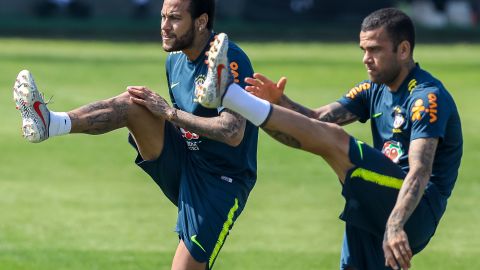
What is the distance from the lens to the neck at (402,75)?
26.7ft

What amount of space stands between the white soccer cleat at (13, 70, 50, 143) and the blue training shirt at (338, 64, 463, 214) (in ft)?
7.85

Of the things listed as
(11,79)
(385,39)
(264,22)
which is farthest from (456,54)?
(385,39)

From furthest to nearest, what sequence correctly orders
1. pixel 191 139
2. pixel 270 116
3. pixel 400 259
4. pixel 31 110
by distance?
pixel 191 139
pixel 31 110
pixel 270 116
pixel 400 259

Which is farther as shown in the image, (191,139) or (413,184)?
(191,139)

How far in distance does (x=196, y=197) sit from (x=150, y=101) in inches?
34.4

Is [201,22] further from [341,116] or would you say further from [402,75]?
[402,75]

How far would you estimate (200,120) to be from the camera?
8383 mm

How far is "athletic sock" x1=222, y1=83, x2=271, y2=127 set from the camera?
24.5 feet

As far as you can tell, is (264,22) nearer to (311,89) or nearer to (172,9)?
(311,89)

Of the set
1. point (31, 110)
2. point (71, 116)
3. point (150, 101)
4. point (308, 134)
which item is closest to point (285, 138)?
point (308, 134)

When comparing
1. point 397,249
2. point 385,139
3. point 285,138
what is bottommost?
point 397,249

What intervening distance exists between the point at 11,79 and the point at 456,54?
544 inches

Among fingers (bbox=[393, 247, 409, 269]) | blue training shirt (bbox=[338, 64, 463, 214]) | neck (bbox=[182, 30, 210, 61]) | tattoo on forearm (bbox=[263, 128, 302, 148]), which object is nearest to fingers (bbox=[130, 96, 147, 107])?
neck (bbox=[182, 30, 210, 61])

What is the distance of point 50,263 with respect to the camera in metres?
11.1
